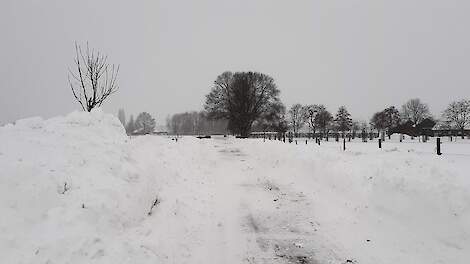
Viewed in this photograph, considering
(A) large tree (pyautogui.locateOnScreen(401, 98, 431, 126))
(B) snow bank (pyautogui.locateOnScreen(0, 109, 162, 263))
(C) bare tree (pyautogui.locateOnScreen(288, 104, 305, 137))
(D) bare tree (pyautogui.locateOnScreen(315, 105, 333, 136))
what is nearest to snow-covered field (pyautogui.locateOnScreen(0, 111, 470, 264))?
(B) snow bank (pyautogui.locateOnScreen(0, 109, 162, 263))

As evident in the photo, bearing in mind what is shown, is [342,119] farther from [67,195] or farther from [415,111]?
[67,195]

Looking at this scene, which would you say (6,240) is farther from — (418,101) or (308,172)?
(418,101)

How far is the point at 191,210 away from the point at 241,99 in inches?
2144

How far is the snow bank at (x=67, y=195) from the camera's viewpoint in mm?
5176

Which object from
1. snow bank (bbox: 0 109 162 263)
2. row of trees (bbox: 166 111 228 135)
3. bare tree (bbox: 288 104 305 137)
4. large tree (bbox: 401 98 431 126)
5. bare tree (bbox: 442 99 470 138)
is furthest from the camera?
row of trees (bbox: 166 111 228 135)

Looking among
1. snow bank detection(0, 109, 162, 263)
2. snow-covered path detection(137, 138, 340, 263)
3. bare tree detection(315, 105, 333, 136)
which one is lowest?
snow-covered path detection(137, 138, 340, 263)

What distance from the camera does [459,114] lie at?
77312 mm

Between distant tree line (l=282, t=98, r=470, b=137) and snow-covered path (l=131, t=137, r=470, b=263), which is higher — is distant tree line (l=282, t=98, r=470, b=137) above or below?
above

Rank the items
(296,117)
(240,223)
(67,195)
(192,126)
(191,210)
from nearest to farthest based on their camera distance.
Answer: (67,195)
(240,223)
(191,210)
(296,117)
(192,126)

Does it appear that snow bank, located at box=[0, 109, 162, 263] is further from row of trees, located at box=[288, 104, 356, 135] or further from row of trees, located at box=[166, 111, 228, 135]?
row of trees, located at box=[166, 111, 228, 135]

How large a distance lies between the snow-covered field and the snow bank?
0.08ft

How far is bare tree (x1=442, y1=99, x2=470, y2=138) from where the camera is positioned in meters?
75.2

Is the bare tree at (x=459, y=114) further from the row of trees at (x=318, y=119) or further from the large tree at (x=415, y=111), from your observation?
the row of trees at (x=318, y=119)

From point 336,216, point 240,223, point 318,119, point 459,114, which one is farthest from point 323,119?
point 240,223
